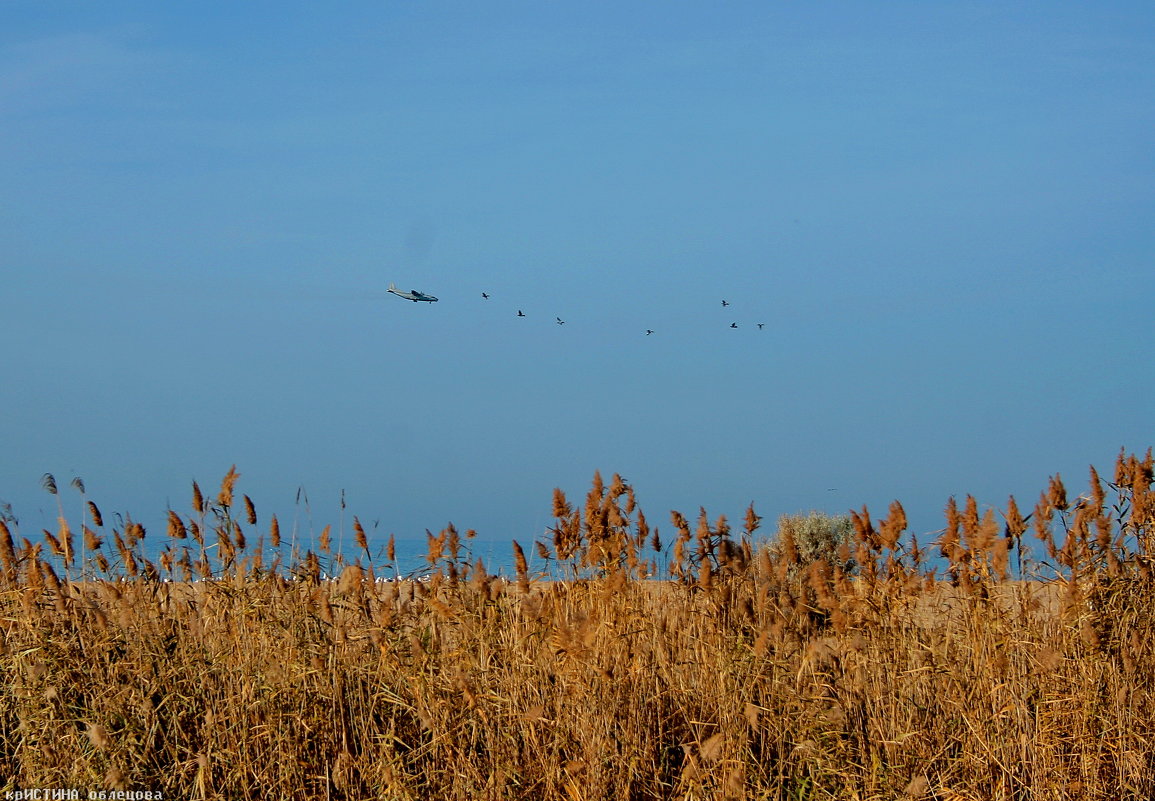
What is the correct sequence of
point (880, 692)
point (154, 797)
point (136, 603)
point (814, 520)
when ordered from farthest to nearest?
point (814, 520) < point (136, 603) < point (880, 692) < point (154, 797)

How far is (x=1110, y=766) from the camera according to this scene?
5570 millimetres

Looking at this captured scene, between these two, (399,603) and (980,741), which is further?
(399,603)

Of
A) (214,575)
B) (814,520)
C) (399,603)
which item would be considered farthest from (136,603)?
(814,520)

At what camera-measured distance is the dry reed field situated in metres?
5.42

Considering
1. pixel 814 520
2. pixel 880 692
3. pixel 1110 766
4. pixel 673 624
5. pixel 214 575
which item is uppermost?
pixel 814 520

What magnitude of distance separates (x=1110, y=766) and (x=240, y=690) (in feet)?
13.7

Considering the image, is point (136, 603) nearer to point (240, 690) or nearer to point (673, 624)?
point (240, 690)

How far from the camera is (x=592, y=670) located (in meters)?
5.52

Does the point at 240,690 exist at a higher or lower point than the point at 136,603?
lower

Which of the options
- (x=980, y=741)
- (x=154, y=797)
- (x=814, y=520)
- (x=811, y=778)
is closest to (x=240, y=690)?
(x=154, y=797)

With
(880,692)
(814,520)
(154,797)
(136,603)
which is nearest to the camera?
(154,797)

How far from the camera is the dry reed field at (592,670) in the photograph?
5418mm

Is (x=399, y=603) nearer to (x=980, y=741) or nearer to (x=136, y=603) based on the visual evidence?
(x=136, y=603)

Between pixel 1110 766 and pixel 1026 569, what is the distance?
4.08 feet
